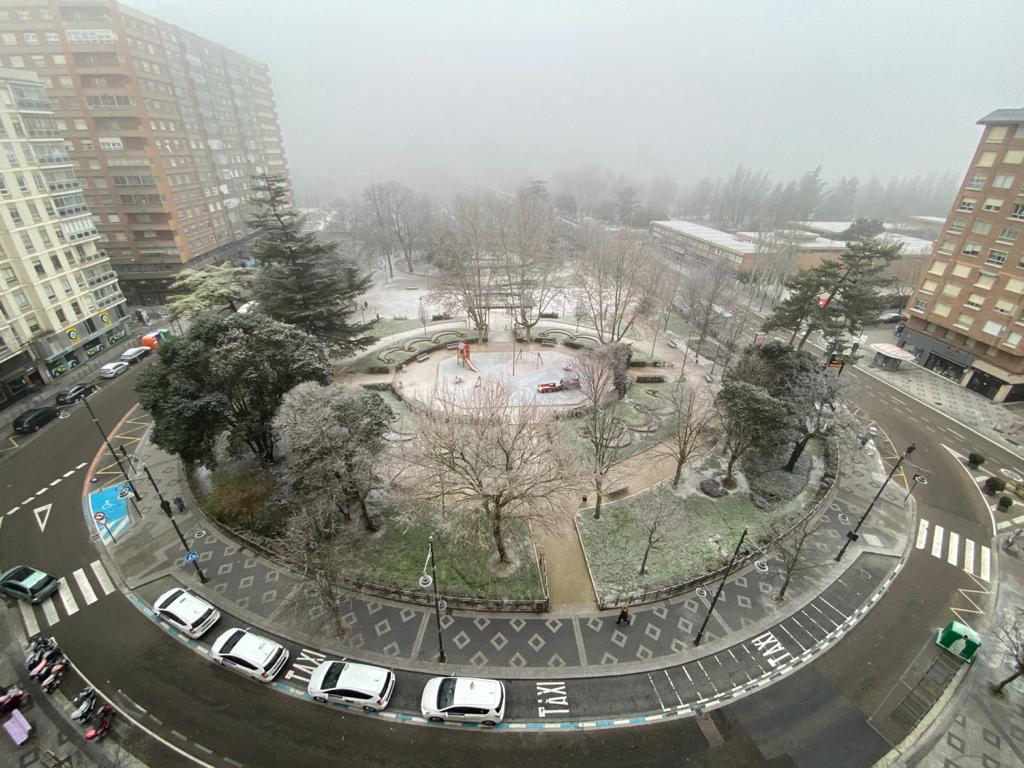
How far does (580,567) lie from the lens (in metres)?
27.2

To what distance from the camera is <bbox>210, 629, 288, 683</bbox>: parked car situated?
21359 millimetres

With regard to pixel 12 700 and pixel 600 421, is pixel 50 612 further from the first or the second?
pixel 600 421

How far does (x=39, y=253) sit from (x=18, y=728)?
153 feet

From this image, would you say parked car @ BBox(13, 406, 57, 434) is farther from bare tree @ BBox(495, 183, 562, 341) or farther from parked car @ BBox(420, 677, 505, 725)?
bare tree @ BBox(495, 183, 562, 341)

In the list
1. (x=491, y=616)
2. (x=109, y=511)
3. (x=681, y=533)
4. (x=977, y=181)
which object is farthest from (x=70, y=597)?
(x=977, y=181)

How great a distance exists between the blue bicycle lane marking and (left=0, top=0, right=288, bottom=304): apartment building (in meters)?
42.4

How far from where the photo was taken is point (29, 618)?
24.4 meters

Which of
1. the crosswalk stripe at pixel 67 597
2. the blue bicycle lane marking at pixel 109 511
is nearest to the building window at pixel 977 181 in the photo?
Answer: the blue bicycle lane marking at pixel 109 511

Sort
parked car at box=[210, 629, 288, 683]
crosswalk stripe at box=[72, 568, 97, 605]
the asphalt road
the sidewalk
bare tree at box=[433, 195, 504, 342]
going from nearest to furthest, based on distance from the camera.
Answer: the asphalt road < parked car at box=[210, 629, 288, 683] < the sidewalk < crosswalk stripe at box=[72, 568, 97, 605] < bare tree at box=[433, 195, 504, 342]

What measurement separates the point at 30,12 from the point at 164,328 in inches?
1519

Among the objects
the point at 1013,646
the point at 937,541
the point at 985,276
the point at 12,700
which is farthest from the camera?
the point at 985,276

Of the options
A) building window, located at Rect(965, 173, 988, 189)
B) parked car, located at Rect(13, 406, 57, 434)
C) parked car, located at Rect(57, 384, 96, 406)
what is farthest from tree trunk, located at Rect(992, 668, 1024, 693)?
parked car, located at Rect(57, 384, 96, 406)

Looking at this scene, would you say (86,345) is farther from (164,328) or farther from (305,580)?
(305,580)

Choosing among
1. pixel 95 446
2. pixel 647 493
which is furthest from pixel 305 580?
pixel 95 446
